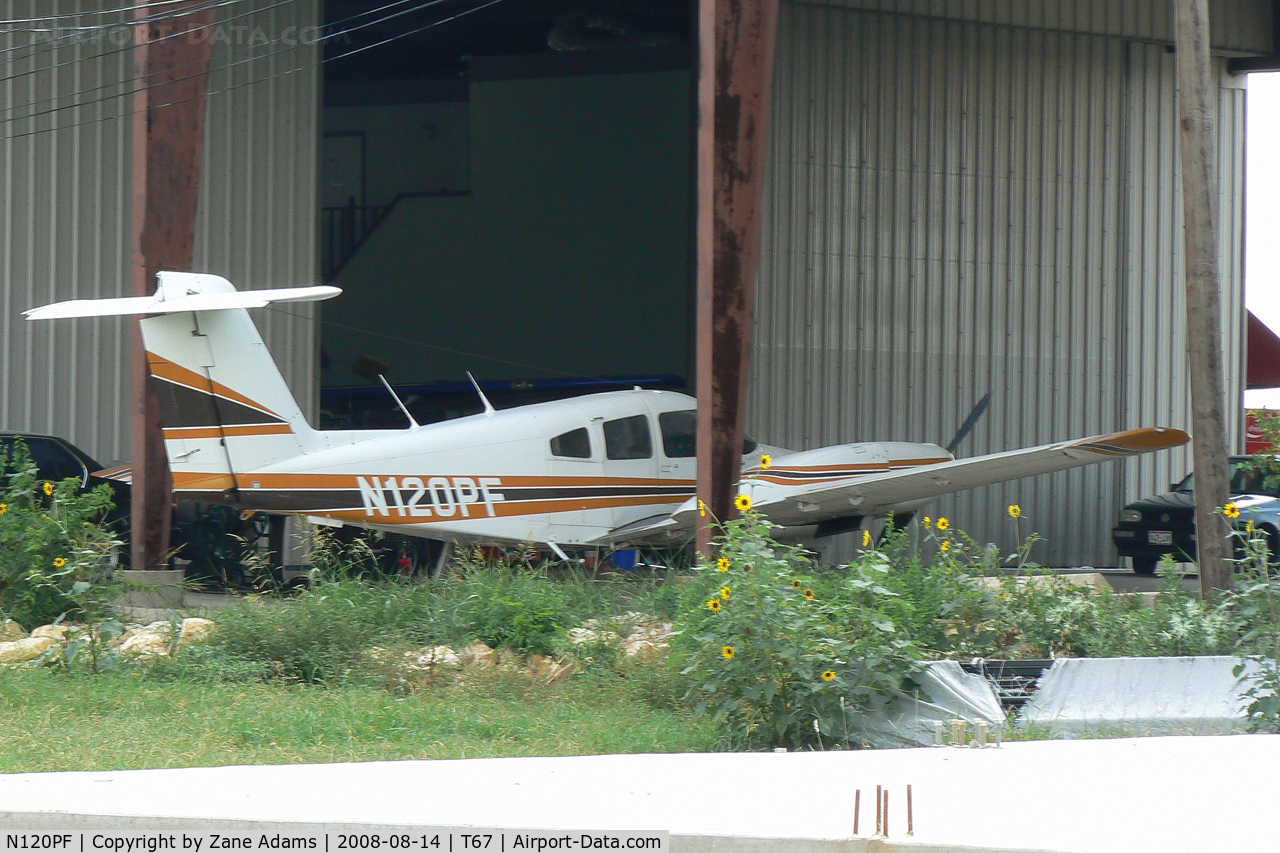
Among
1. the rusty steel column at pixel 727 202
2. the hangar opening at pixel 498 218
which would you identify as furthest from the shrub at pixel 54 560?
the hangar opening at pixel 498 218

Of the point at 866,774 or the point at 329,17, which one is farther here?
the point at 329,17

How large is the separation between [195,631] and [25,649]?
43.6 inches

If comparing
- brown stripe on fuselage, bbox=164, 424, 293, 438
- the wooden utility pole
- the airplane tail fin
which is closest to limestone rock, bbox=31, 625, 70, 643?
the airplane tail fin

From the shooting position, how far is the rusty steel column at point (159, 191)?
41.7 feet

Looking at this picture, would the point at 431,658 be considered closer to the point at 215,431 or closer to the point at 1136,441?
the point at 215,431

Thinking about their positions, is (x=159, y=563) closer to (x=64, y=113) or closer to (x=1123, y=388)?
(x=64, y=113)

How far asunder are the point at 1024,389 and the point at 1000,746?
16.8 meters

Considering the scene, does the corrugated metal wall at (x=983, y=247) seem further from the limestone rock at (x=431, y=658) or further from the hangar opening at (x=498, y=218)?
the limestone rock at (x=431, y=658)

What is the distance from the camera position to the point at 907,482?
13297 millimetres

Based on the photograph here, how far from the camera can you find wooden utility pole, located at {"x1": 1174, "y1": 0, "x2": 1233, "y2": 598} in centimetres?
851

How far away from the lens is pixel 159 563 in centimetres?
1274

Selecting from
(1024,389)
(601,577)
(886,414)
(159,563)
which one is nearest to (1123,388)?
(1024,389)

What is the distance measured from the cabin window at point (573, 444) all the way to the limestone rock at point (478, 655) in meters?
4.51

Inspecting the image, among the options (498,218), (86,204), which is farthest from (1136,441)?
(498,218)
